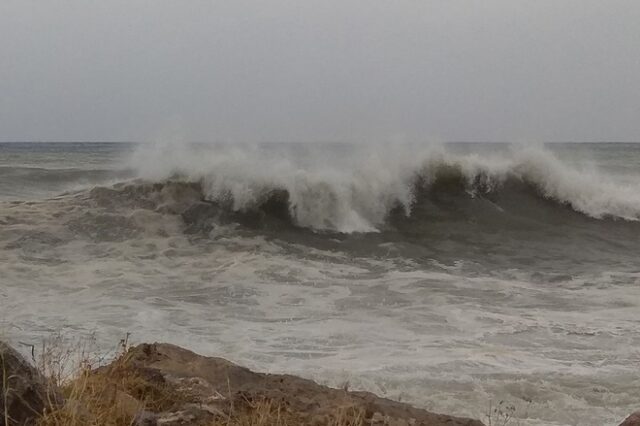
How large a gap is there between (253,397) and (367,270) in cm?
614

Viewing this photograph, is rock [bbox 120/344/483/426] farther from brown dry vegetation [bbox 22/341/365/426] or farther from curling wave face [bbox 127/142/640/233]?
curling wave face [bbox 127/142/640/233]

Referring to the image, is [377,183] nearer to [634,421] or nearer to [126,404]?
[634,421]

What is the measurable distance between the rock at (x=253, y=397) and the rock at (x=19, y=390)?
0.53 meters

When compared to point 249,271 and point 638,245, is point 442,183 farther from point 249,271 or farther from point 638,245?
point 249,271

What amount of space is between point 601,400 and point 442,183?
11.9 meters

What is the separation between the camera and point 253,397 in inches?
128

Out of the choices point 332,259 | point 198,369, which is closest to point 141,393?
point 198,369

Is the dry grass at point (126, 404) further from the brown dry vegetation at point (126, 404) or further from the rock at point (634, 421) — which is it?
the rock at point (634, 421)

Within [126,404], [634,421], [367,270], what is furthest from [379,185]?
[126,404]

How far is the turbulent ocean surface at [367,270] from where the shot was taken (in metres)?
4.88

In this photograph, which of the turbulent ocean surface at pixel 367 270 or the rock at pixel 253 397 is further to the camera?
the turbulent ocean surface at pixel 367 270

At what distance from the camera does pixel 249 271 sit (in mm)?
8781

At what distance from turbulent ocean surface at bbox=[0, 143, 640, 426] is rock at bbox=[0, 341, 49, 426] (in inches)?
98.5

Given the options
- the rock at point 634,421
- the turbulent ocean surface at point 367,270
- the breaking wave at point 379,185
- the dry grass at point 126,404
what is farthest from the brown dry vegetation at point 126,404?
the breaking wave at point 379,185
